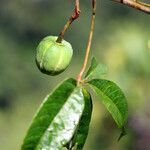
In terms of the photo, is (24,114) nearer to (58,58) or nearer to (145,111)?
(145,111)

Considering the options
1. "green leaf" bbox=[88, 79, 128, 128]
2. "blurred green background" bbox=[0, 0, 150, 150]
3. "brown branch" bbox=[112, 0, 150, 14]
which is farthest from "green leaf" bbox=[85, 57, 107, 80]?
"blurred green background" bbox=[0, 0, 150, 150]

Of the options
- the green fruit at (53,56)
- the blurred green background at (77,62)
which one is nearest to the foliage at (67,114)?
the green fruit at (53,56)

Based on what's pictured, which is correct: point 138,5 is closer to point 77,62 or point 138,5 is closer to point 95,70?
point 95,70

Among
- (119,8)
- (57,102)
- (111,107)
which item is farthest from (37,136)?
(119,8)

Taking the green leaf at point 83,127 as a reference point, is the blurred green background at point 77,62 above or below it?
below

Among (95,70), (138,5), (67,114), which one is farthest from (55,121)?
(138,5)

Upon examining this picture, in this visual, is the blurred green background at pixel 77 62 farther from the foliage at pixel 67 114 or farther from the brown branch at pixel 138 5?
the foliage at pixel 67 114

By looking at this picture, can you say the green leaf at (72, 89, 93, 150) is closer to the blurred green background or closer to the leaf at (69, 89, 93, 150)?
the leaf at (69, 89, 93, 150)
